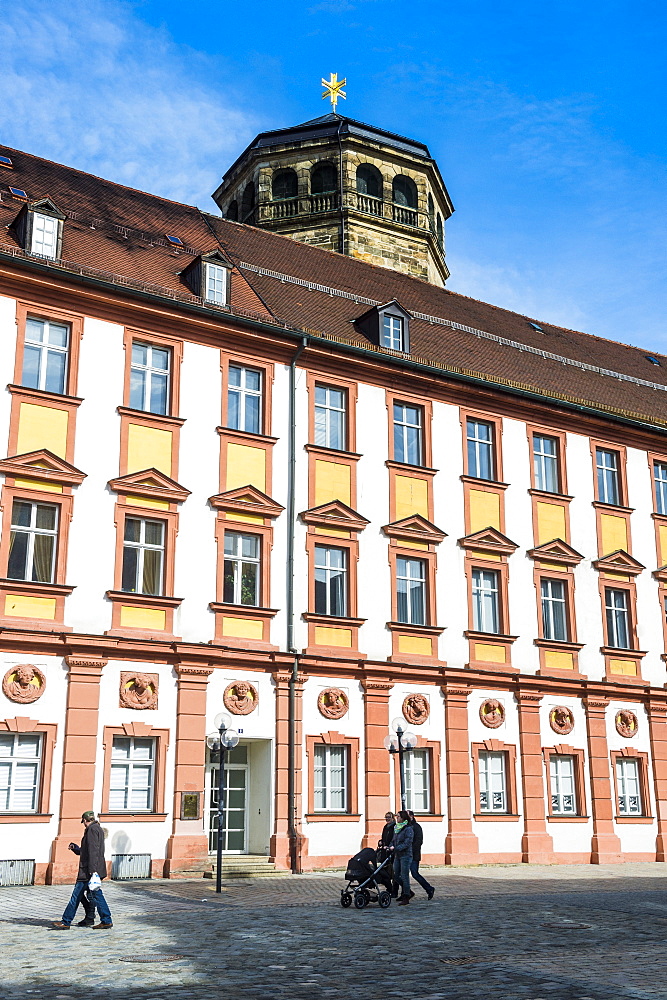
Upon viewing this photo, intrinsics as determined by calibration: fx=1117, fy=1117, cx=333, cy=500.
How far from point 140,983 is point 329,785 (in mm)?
14767

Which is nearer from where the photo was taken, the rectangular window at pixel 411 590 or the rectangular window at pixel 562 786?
the rectangular window at pixel 411 590

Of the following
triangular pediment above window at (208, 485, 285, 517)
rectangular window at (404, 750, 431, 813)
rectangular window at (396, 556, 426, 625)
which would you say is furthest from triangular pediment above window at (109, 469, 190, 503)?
rectangular window at (404, 750, 431, 813)

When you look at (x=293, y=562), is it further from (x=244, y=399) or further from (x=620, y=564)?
(x=620, y=564)

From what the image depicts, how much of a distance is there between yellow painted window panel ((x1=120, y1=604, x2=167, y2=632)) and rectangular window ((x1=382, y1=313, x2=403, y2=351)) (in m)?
9.83

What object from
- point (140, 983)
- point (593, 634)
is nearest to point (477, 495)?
point (593, 634)

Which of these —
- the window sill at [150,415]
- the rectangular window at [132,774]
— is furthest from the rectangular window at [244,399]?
the rectangular window at [132,774]

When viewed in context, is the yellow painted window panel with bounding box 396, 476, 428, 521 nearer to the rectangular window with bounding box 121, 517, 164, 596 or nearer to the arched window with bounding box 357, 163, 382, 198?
the rectangular window with bounding box 121, 517, 164, 596

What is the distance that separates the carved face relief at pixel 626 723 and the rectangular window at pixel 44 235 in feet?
60.7

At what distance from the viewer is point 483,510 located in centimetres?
2881

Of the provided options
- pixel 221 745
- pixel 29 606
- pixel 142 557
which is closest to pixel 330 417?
pixel 142 557

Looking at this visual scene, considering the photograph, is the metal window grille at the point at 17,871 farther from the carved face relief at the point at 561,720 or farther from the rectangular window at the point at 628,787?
the rectangular window at the point at 628,787

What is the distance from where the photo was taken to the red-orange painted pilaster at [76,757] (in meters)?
20.7

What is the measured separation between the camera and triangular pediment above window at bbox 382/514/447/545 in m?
26.9

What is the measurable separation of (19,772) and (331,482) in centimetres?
972
